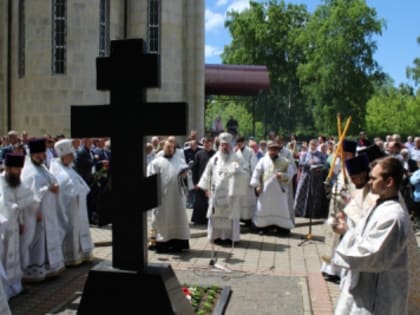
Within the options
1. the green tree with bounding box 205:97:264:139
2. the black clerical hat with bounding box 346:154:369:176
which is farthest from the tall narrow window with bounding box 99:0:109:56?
the green tree with bounding box 205:97:264:139

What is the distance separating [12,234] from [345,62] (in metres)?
43.8

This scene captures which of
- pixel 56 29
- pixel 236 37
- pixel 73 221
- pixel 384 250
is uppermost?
pixel 236 37

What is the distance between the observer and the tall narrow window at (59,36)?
20.4 metres

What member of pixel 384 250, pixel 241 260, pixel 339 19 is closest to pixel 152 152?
pixel 241 260

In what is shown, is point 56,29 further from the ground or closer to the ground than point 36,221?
further from the ground

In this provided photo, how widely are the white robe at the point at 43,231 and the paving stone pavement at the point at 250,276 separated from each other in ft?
0.68

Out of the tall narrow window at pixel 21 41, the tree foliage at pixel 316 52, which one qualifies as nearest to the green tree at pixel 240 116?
the tree foliage at pixel 316 52

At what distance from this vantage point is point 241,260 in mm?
9328

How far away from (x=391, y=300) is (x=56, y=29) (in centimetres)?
1884

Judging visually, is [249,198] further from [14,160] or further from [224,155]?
[14,160]

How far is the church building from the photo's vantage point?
66.6 ft

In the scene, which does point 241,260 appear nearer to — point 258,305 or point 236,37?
point 258,305

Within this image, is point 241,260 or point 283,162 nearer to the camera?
point 241,260

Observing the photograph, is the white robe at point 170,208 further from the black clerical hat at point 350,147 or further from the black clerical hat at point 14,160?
the black clerical hat at point 350,147
